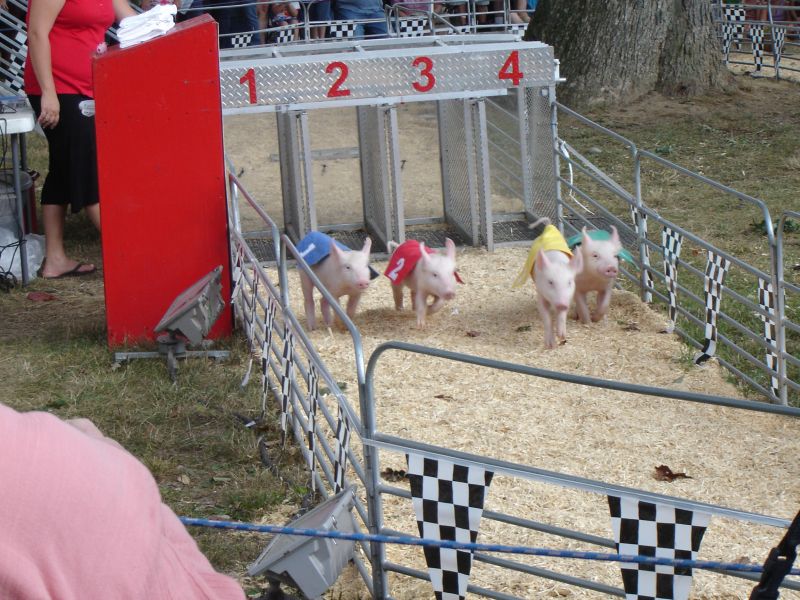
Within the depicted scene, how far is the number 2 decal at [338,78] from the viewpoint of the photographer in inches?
280

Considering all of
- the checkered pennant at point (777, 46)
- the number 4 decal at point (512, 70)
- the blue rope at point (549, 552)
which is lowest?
the blue rope at point (549, 552)

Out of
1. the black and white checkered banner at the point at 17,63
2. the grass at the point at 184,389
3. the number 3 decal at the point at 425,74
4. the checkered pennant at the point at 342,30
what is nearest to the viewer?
the grass at the point at 184,389

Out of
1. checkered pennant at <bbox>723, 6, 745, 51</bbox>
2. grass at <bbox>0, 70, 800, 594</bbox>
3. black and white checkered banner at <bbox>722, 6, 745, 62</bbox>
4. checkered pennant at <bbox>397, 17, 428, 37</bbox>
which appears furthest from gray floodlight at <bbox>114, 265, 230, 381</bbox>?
checkered pennant at <bbox>723, 6, 745, 51</bbox>

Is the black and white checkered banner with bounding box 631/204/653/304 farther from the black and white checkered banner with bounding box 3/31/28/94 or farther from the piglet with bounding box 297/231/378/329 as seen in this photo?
the black and white checkered banner with bounding box 3/31/28/94

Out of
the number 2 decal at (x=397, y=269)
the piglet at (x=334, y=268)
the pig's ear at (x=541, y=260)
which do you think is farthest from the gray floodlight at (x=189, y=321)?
the pig's ear at (x=541, y=260)


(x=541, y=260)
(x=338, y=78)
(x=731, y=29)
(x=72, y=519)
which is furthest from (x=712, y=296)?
(x=731, y=29)

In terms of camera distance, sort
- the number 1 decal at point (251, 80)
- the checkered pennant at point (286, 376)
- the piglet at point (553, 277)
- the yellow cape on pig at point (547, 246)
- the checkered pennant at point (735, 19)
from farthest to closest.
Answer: the checkered pennant at point (735, 19) < the number 1 decal at point (251, 80) < the yellow cape on pig at point (547, 246) < the piglet at point (553, 277) < the checkered pennant at point (286, 376)

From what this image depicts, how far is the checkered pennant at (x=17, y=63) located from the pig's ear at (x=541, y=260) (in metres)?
7.35

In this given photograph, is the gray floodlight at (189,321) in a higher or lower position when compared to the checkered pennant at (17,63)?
lower

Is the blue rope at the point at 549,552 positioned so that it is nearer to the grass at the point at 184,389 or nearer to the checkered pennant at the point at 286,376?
the grass at the point at 184,389

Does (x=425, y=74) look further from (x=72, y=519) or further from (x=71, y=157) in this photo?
(x=72, y=519)

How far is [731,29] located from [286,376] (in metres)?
13.2

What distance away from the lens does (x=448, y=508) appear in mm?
3127

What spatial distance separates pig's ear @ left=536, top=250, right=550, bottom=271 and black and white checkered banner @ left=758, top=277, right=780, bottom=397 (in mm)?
1209
